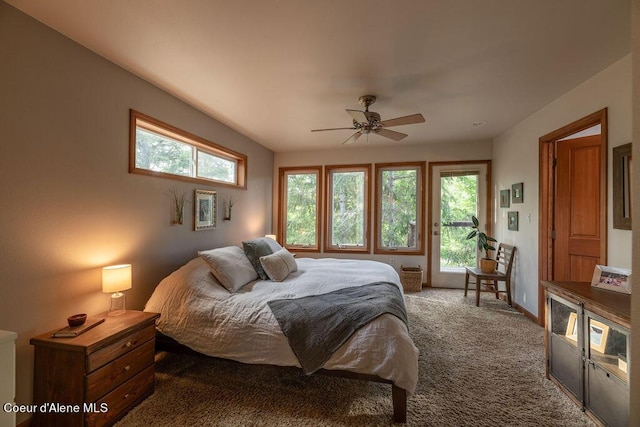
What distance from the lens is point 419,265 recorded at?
15.8 feet

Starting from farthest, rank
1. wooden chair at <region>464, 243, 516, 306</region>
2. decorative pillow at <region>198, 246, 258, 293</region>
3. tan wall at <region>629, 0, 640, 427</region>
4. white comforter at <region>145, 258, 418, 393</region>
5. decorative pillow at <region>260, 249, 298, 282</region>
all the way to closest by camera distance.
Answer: wooden chair at <region>464, 243, 516, 306</region> → decorative pillow at <region>260, 249, 298, 282</region> → decorative pillow at <region>198, 246, 258, 293</region> → white comforter at <region>145, 258, 418, 393</region> → tan wall at <region>629, 0, 640, 427</region>

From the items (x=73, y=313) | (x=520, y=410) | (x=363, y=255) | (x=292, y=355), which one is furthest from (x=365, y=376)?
(x=363, y=255)

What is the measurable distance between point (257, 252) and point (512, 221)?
364 cm

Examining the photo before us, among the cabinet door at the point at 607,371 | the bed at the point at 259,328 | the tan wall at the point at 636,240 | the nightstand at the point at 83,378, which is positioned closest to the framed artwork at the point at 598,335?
the cabinet door at the point at 607,371

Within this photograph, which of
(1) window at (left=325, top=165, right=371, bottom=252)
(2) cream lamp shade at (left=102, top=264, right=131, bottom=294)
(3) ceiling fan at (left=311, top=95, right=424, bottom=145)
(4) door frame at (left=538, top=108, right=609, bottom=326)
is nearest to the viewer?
(2) cream lamp shade at (left=102, top=264, right=131, bottom=294)

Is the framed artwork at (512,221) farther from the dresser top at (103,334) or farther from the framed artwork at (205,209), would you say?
the dresser top at (103,334)

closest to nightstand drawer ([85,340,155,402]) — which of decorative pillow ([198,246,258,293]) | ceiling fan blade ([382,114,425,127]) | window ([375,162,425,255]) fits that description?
decorative pillow ([198,246,258,293])

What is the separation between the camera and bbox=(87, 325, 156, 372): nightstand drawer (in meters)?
1.57

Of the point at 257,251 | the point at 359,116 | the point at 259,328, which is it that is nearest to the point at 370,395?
the point at 259,328

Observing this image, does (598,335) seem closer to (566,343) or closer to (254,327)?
(566,343)

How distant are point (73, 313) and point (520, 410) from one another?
128 inches

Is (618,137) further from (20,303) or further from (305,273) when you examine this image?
(20,303)

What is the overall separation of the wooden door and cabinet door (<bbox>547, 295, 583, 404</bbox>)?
135cm

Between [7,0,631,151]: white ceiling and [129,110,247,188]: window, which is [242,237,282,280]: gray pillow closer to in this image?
[129,110,247,188]: window
